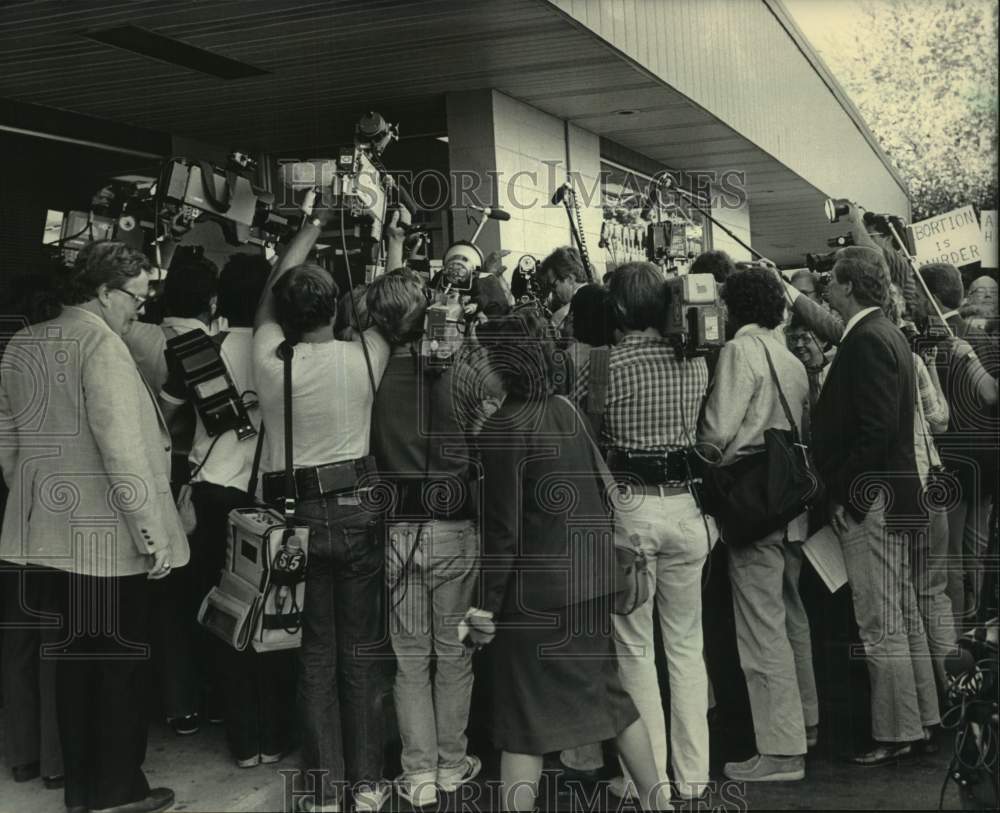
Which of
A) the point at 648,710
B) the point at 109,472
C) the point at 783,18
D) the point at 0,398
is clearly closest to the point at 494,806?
the point at 648,710

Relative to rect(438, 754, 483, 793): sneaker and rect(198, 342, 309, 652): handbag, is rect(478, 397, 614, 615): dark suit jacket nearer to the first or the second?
rect(198, 342, 309, 652): handbag

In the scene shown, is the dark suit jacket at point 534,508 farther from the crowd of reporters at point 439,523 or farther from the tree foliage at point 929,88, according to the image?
the tree foliage at point 929,88

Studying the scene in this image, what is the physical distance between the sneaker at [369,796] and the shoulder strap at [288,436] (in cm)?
102

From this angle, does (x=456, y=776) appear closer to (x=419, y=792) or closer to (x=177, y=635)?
(x=419, y=792)

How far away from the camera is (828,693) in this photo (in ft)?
17.9

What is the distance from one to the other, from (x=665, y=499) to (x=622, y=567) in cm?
36

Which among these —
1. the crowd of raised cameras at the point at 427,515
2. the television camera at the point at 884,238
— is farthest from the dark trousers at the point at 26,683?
the television camera at the point at 884,238

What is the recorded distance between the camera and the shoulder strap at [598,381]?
413 cm

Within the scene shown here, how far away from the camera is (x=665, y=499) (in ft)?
13.4

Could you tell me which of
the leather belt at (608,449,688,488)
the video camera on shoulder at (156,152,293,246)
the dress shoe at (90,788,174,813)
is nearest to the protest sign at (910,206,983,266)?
the leather belt at (608,449,688,488)

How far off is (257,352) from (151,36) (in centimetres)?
306

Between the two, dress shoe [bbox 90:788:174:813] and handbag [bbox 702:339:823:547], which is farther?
handbag [bbox 702:339:823:547]

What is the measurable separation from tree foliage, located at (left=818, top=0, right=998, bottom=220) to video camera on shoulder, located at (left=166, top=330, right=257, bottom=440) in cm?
395

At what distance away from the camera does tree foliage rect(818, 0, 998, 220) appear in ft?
21.3
